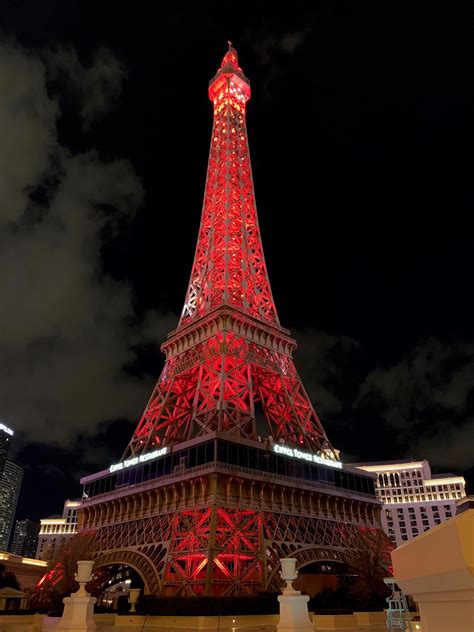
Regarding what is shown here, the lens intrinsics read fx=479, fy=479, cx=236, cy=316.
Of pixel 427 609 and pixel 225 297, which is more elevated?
pixel 225 297

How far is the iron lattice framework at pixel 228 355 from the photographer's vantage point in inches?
1726

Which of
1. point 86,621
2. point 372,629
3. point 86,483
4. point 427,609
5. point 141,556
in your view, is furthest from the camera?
point 86,483

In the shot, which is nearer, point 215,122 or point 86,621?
point 86,621

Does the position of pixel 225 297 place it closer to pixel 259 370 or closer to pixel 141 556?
pixel 259 370

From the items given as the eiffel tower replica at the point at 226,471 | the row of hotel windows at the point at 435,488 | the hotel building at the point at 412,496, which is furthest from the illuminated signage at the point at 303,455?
the row of hotel windows at the point at 435,488

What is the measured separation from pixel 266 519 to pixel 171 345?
23.6 meters

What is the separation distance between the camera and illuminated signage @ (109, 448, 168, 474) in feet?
132

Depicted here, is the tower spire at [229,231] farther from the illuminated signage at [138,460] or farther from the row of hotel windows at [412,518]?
the row of hotel windows at [412,518]

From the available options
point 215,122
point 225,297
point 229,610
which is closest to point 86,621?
point 229,610

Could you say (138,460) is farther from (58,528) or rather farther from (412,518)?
(412,518)

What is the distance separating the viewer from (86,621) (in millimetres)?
16391

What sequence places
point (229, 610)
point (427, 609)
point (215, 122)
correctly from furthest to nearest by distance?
1. point (215, 122)
2. point (229, 610)
3. point (427, 609)

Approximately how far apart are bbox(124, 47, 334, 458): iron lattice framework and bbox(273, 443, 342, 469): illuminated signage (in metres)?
1.48

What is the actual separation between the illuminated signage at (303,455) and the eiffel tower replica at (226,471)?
13cm
